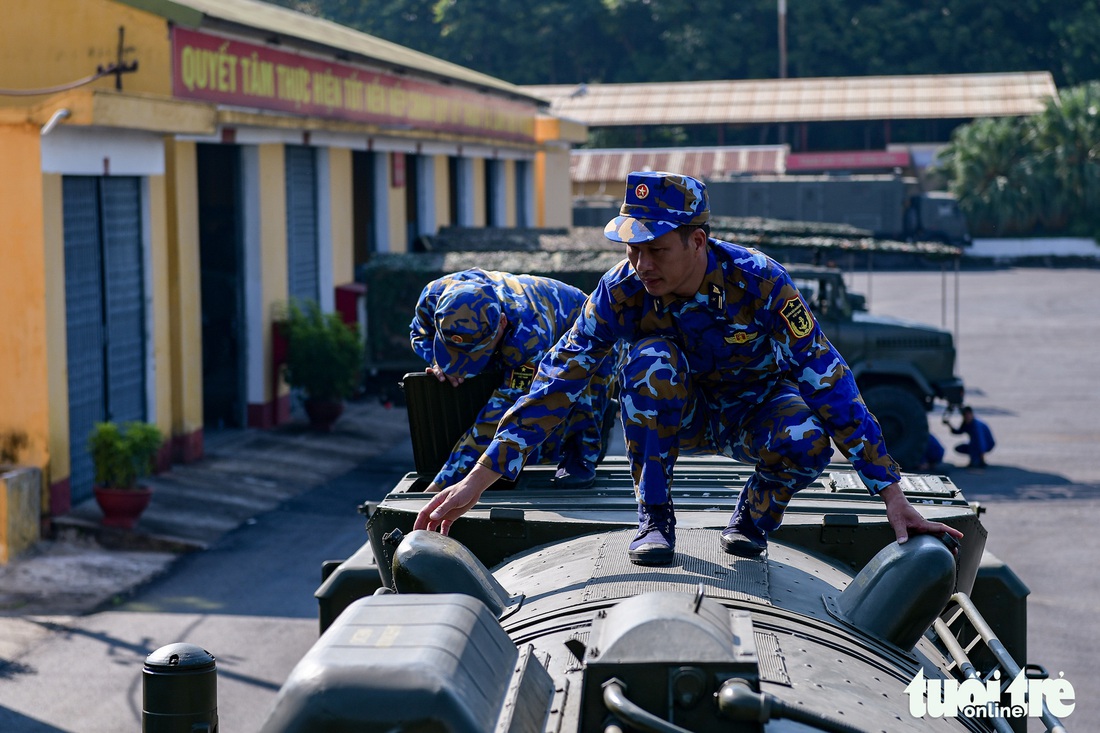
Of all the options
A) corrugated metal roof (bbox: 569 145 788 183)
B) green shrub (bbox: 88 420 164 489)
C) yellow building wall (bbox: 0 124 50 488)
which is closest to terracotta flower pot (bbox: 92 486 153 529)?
green shrub (bbox: 88 420 164 489)

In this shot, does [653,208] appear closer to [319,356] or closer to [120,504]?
[120,504]

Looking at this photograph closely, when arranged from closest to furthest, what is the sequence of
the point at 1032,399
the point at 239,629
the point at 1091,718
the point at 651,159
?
1. the point at 1091,718
2. the point at 239,629
3. the point at 1032,399
4. the point at 651,159

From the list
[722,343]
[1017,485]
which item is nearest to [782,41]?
[1017,485]

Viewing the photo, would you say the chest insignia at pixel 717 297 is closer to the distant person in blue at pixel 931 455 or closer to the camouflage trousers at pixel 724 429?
the camouflage trousers at pixel 724 429

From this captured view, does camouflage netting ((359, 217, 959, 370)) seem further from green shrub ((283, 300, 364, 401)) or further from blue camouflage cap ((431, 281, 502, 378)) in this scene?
blue camouflage cap ((431, 281, 502, 378))

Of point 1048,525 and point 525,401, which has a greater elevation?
point 525,401

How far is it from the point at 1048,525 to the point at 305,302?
951 cm

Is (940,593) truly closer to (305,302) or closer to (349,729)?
(349,729)

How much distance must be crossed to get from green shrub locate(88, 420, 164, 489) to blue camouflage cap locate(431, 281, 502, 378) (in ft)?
25.1

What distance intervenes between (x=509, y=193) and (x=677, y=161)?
19.2 m

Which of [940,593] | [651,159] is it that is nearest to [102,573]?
[940,593]

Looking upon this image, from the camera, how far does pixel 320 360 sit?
17875 millimetres

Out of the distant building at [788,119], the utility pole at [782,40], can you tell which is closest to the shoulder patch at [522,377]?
the distant building at [788,119]

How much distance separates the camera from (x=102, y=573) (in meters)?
11.7
